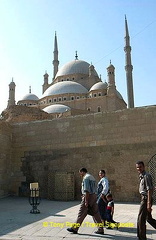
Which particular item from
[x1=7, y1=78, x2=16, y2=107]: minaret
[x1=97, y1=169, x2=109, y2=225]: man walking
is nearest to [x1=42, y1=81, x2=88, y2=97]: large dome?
[x1=7, y1=78, x2=16, y2=107]: minaret

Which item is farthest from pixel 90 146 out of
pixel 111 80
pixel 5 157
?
pixel 111 80

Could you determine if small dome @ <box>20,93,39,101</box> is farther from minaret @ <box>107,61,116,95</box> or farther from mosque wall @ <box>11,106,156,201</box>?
mosque wall @ <box>11,106,156,201</box>

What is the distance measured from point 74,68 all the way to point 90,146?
4137 cm

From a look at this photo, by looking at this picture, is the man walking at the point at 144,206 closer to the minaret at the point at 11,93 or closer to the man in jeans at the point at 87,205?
the man in jeans at the point at 87,205

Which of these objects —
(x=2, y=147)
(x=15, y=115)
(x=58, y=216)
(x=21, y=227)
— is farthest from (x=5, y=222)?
(x=15, y=115)

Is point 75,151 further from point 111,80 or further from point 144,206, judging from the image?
point 111,80

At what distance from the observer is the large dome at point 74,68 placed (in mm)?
48344

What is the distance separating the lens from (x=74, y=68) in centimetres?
4869

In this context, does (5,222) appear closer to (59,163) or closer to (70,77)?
(59,163)

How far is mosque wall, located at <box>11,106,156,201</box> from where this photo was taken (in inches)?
317

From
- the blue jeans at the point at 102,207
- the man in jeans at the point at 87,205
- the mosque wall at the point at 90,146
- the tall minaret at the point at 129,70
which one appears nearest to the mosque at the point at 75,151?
the mosque wall at the point at 90,146

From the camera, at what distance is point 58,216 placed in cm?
562

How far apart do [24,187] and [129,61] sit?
2921 centimetres

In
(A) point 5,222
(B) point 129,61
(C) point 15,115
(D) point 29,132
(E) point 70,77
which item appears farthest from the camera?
(E) point 70,77
